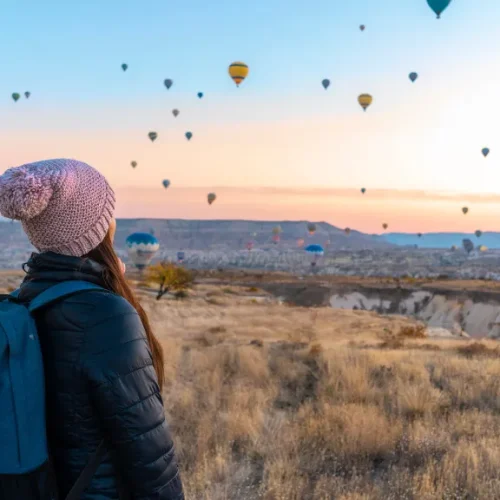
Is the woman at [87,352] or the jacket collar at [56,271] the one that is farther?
the jacket collar at [56,271]

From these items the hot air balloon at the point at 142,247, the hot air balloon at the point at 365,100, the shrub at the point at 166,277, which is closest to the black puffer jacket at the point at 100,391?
the shrub at the point at 166,277

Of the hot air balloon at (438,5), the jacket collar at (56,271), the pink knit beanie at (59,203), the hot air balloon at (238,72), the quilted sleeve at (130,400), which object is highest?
the hot air balloon at (438,5)

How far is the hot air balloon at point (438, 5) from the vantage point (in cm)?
3066

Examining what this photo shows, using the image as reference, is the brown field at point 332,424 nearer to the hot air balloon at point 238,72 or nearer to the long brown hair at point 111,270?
the long brown hair at point 111,270

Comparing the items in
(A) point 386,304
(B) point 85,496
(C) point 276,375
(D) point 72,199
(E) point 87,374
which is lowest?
(A) point 386,304

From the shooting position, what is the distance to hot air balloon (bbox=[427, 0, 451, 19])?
30656 mm

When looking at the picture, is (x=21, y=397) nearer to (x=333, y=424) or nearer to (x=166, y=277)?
(x=333, y=424)

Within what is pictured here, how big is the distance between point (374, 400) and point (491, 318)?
43.0 meters

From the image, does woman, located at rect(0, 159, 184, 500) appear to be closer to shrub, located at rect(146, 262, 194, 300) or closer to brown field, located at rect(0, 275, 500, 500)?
brown field, located at rect(0, 275, 500, 500)

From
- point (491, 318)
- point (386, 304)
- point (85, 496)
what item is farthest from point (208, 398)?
point (386, 304)

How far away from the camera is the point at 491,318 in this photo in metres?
47.5

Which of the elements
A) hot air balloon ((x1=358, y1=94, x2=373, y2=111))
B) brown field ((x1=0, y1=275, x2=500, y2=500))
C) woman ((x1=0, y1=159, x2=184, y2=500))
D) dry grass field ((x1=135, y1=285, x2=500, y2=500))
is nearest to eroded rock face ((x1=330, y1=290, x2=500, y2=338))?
hot air balloon ((x1=358, y1=94, x2=373, y2=111))

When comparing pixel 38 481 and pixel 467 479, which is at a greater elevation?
pixel 38 481

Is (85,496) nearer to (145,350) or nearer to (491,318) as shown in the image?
(145,350)
